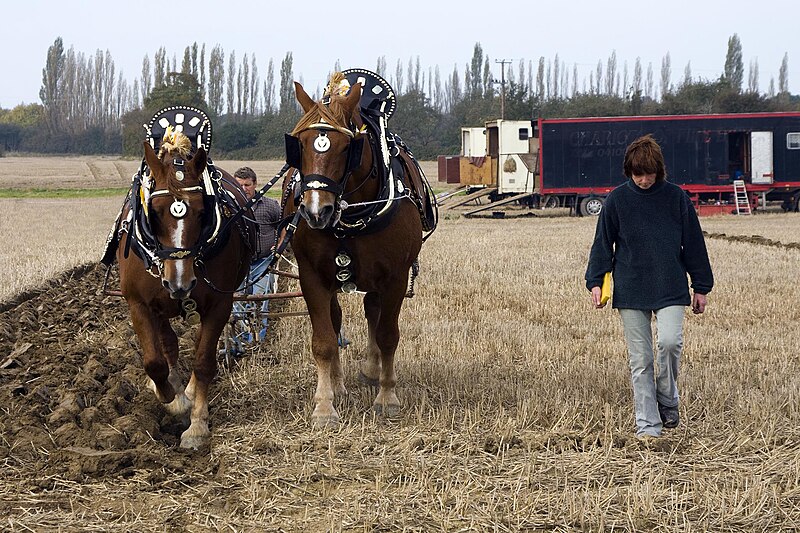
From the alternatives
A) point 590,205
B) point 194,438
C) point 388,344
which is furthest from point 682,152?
point 194,438

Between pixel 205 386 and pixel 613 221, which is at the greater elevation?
pixel 613 221

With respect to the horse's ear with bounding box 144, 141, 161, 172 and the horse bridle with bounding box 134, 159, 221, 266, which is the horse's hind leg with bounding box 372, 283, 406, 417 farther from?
the horse's ear with bounding box 144, 141, 161, 172

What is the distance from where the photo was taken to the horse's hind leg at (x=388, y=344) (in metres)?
6.55

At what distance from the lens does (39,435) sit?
5.66 meters

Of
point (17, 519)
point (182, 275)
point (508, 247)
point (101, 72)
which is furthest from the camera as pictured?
point (101, 72)

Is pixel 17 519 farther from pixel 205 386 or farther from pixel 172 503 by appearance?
pixel 205 386

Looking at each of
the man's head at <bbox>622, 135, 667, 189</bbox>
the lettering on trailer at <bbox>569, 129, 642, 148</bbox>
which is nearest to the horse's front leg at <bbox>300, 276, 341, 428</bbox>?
the man's head at <bbox>622, 135, 667, 189</bbox>

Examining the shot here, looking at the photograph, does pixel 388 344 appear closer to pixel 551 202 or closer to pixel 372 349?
pixel 372 349

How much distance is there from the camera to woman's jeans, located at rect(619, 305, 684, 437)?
5.68 m

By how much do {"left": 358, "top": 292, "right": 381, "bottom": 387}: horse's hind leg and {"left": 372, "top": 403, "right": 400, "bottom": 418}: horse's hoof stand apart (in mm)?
743

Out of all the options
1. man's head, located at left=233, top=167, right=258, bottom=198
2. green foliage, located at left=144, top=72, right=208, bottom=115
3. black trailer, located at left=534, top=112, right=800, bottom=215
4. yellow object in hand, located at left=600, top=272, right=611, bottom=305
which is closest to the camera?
yellow object in hand, located at left=600, top=272, right=611, bottom=305

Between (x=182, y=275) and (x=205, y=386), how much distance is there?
3.34ft

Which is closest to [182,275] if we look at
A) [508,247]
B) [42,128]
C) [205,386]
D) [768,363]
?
[205,386]

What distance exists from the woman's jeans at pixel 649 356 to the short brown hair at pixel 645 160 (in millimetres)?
785
